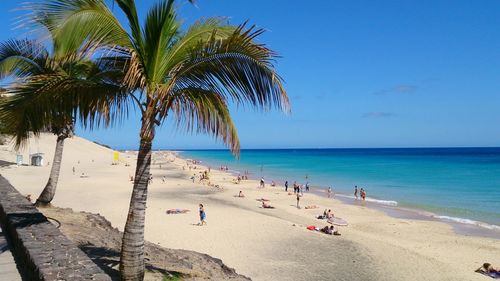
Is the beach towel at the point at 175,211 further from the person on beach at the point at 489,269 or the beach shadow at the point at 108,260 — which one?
the person on beach at the point at 489,269

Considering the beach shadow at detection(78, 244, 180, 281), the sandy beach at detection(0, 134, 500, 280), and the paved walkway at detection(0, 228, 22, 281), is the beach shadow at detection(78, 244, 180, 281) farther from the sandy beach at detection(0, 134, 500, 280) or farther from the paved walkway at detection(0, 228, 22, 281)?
the sandy beach at detection(0, 134, 500, 280)

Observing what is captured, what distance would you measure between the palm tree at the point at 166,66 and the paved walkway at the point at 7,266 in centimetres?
141

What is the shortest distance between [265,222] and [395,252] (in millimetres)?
6440

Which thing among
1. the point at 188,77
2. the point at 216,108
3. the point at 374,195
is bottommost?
the point at 374,195

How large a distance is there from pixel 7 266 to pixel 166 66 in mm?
A: 3217

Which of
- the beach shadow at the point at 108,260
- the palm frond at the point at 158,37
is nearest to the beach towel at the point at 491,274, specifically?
the beach shadow at the point at 108,260

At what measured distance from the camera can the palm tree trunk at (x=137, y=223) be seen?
5.61 meters

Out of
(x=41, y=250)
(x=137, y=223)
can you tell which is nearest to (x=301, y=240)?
(x=137, y=223)

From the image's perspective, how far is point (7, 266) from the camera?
4.67m

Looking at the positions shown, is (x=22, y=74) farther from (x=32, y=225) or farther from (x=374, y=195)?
(x=374, y=195)

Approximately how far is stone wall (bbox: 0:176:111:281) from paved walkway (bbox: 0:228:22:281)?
0.22 ft

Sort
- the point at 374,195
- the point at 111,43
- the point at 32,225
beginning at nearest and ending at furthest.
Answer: the point at 32,225 < the point at 111,43 < the point at 374,195

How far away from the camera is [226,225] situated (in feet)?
59.4

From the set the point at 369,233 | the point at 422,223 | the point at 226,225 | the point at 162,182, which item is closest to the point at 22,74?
the point at 226,225
